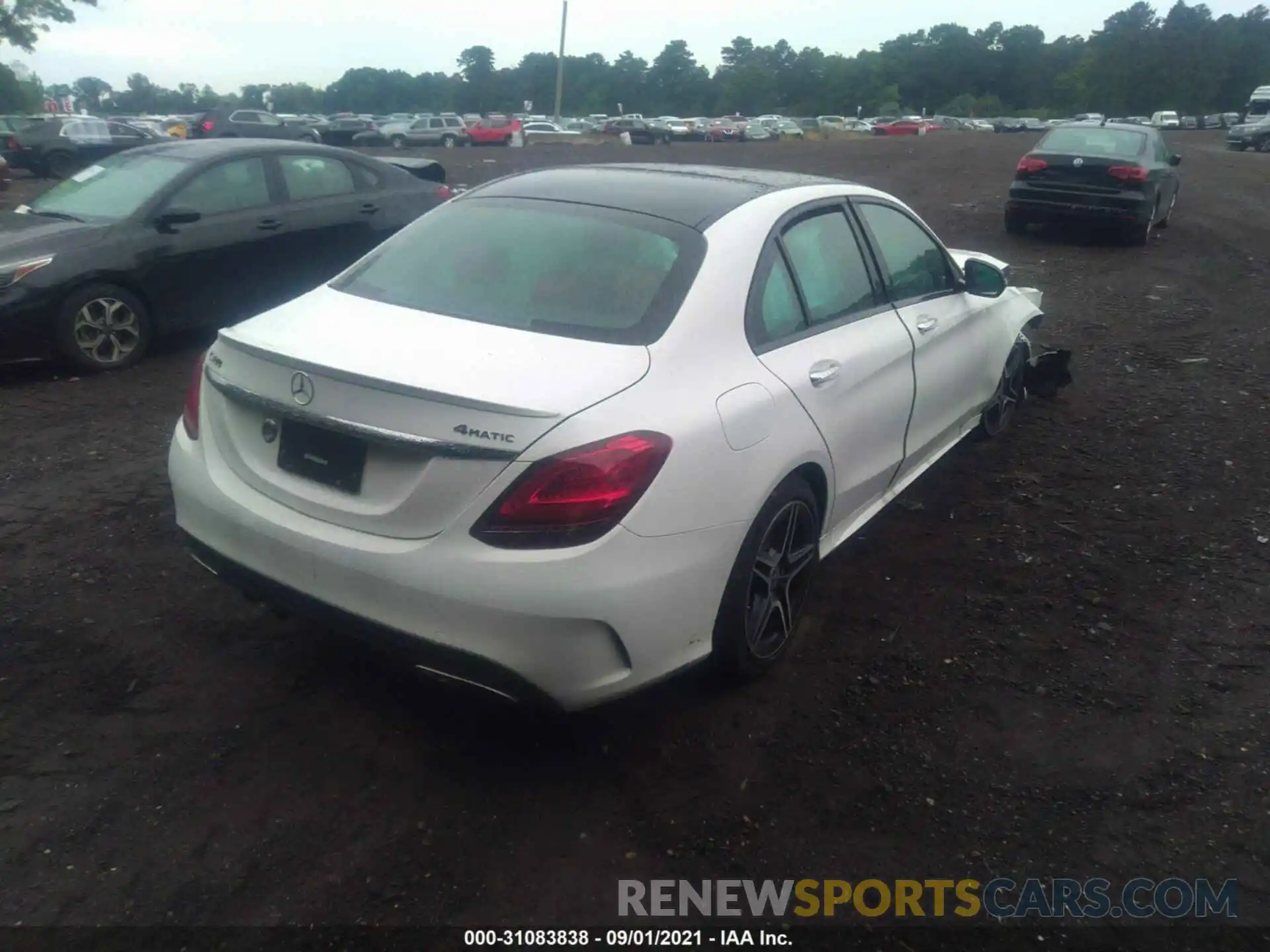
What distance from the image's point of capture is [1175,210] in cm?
1655

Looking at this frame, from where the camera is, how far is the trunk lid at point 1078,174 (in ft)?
41.6

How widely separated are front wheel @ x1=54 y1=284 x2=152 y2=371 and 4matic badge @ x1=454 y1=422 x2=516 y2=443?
5191mm

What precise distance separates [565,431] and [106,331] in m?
5.49

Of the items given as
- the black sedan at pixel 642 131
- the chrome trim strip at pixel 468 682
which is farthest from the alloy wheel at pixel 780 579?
the black sedan at pixel 642 131

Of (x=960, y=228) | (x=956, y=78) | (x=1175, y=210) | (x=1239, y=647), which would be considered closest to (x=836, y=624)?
(x=1239, y=647)

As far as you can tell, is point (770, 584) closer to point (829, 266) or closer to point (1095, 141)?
point (829, 266)

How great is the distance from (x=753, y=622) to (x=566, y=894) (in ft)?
3.72

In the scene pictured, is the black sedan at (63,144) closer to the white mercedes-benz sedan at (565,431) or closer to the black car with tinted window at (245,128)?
the black car with tinted window at (245,128)

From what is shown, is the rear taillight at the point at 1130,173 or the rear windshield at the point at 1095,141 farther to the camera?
the rear windshield at the point at 1095,141

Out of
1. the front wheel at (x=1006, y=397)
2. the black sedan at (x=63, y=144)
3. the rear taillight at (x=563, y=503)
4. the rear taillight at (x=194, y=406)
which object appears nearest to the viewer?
the rear taillight at (x=563, y=503)

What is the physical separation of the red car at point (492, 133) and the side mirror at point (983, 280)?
143ft

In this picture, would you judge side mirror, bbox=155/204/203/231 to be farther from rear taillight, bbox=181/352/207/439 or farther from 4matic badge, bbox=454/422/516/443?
4matic badge, bbox=454/422/516/443

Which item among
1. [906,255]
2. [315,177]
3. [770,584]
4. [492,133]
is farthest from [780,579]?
[492,133]

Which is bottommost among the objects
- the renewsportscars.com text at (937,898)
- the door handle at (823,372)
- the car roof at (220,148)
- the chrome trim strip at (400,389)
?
the renewsportscars.com text at (937,898)
